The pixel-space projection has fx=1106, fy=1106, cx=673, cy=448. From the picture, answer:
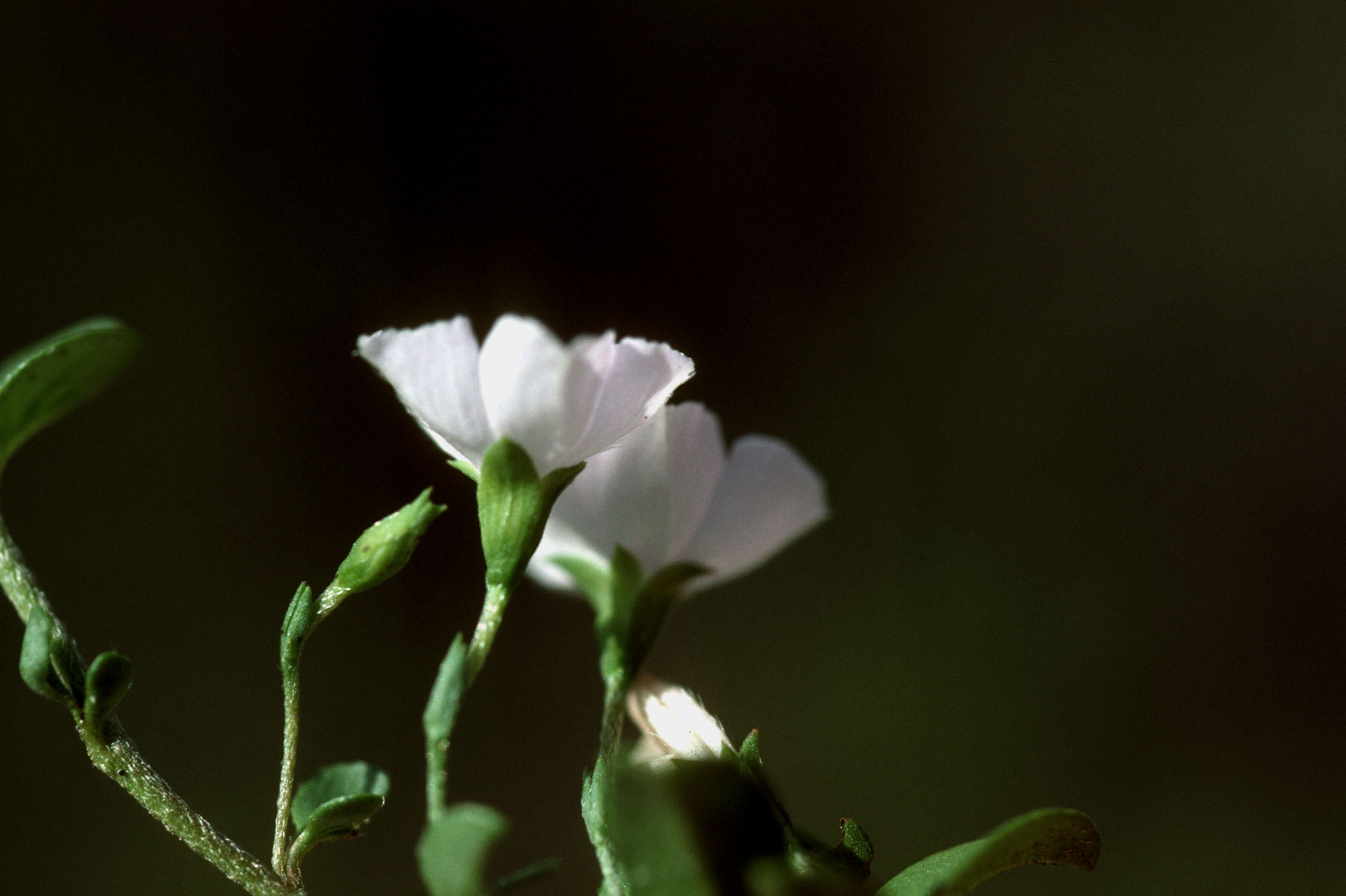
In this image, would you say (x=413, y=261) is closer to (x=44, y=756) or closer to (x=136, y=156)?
(x=136, y=156)

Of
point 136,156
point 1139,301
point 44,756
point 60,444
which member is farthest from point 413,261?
point 1139,301

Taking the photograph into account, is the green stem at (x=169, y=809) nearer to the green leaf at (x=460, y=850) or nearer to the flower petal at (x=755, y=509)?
the green leaf at (x=460, y=850)

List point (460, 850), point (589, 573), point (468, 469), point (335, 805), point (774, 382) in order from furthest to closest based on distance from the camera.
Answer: point (774, 382) → point (589, 573) → point (468, 469) → point (335, 805) → point (460, 850)

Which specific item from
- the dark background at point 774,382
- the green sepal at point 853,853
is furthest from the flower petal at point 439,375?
the dark background at point 774,382

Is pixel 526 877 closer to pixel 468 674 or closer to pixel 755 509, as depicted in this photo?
pixel 468 674

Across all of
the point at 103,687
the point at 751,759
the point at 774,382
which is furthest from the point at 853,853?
the point at 774,382

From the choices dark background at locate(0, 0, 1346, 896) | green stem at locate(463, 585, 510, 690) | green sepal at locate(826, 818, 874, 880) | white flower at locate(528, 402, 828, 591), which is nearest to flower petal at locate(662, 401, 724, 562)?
white flower at locate(528, 402, 828, 591)

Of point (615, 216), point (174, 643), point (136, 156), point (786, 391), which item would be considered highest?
point (136, 156)
